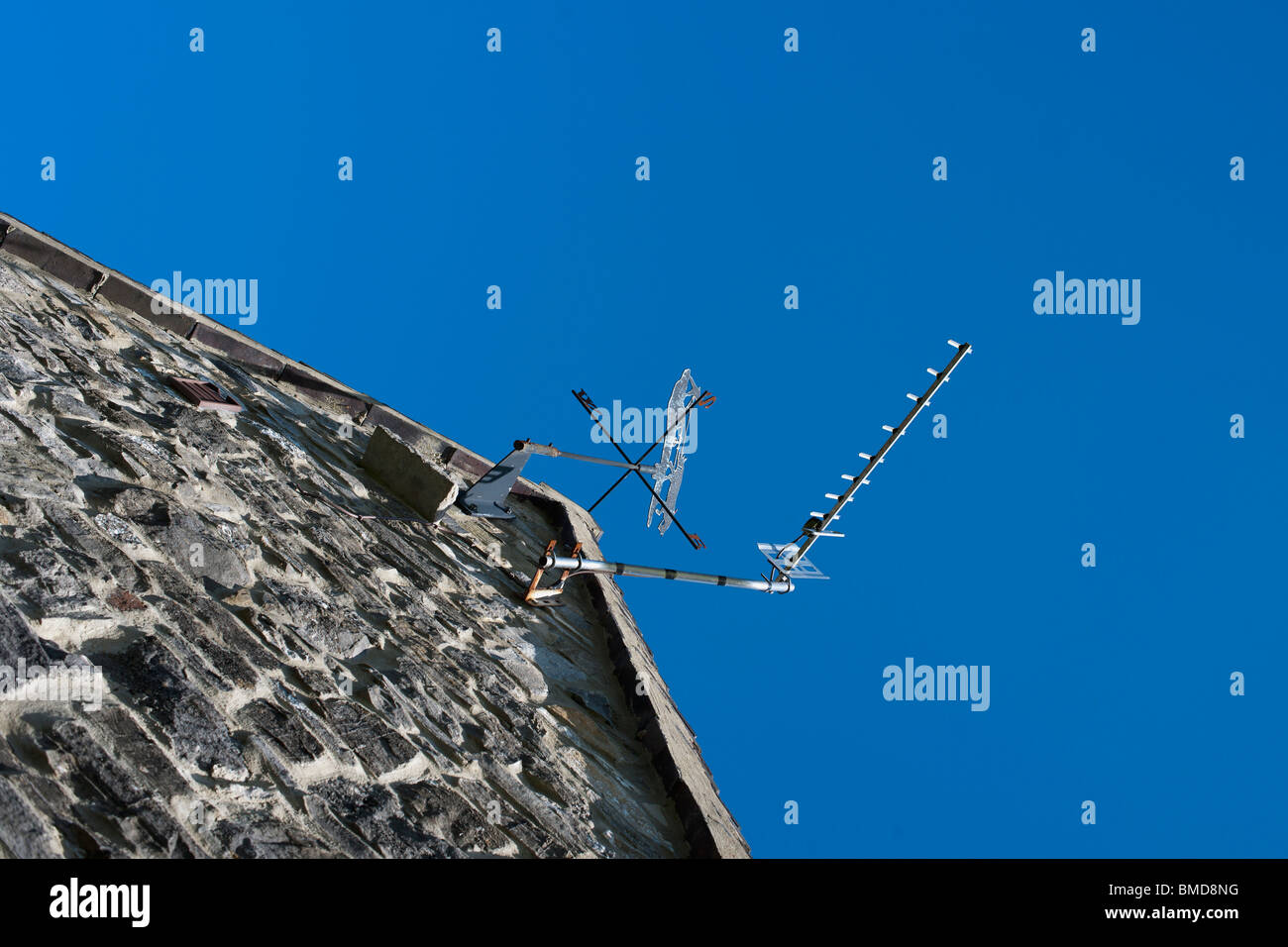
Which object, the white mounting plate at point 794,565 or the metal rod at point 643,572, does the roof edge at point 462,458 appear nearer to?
the metal rod at point 643,572

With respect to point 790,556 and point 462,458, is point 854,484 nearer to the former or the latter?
point 790,556

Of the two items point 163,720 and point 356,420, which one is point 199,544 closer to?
point 163,720

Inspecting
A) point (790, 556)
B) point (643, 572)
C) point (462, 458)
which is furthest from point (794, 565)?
point (462, 458)

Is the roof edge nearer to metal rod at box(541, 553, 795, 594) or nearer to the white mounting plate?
metal rod at box(541, 553, 795, 594)

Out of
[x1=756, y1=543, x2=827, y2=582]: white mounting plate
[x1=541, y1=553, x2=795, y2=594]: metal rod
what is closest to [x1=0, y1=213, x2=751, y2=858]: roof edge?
[x1=541, y1=553, x2=795, y2=594]: metal rod

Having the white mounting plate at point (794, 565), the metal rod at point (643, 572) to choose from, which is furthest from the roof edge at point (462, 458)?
the white mounting plate at point (794, 565)
